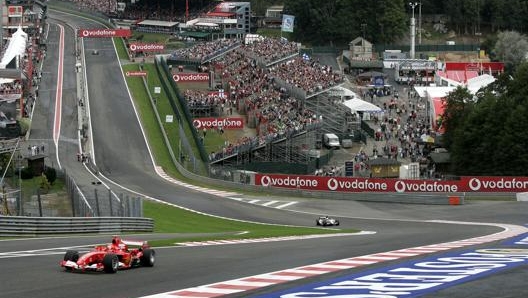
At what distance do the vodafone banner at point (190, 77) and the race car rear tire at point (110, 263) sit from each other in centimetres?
8592

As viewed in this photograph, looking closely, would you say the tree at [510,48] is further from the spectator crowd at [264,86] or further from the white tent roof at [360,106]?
the white tent roof at [360,106]

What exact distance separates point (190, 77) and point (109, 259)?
8742cm

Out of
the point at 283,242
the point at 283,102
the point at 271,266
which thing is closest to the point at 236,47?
the point at 283,102

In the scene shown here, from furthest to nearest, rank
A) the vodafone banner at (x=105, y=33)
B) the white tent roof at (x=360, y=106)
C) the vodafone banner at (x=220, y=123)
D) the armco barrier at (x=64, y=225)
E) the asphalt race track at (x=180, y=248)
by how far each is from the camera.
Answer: the vodafone banner at (x=105, y=33)
the white tent roof at (x=360, y=106)
the vodafone banner at (x=220, y=123)
the armco barrier at (x=64, y=225)
the asphalt race track at (x=180, y=248)

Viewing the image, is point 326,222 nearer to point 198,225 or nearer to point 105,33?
point 198,225

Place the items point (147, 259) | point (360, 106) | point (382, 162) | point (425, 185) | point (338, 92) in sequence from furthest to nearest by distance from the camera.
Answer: point (338, 92) < point (360, 106) < point (382, 162) < point (425, 185) < point (147, 259)

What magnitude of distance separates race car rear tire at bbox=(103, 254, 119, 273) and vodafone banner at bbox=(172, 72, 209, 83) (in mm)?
85918

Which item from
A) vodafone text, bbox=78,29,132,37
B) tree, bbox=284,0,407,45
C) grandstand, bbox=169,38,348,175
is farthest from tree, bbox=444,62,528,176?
tree, bbox=284,0,407,45

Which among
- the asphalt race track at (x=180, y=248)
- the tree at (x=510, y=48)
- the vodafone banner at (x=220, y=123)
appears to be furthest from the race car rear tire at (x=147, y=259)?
the tree at (x=510, y=48)

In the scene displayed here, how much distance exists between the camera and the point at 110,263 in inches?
806

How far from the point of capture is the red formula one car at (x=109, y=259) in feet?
67.4

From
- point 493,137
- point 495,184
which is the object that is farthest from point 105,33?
point 495,184

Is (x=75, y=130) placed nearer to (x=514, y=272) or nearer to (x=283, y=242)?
(x=283, y=242)

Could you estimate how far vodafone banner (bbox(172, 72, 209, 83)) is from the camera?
4193 inches
